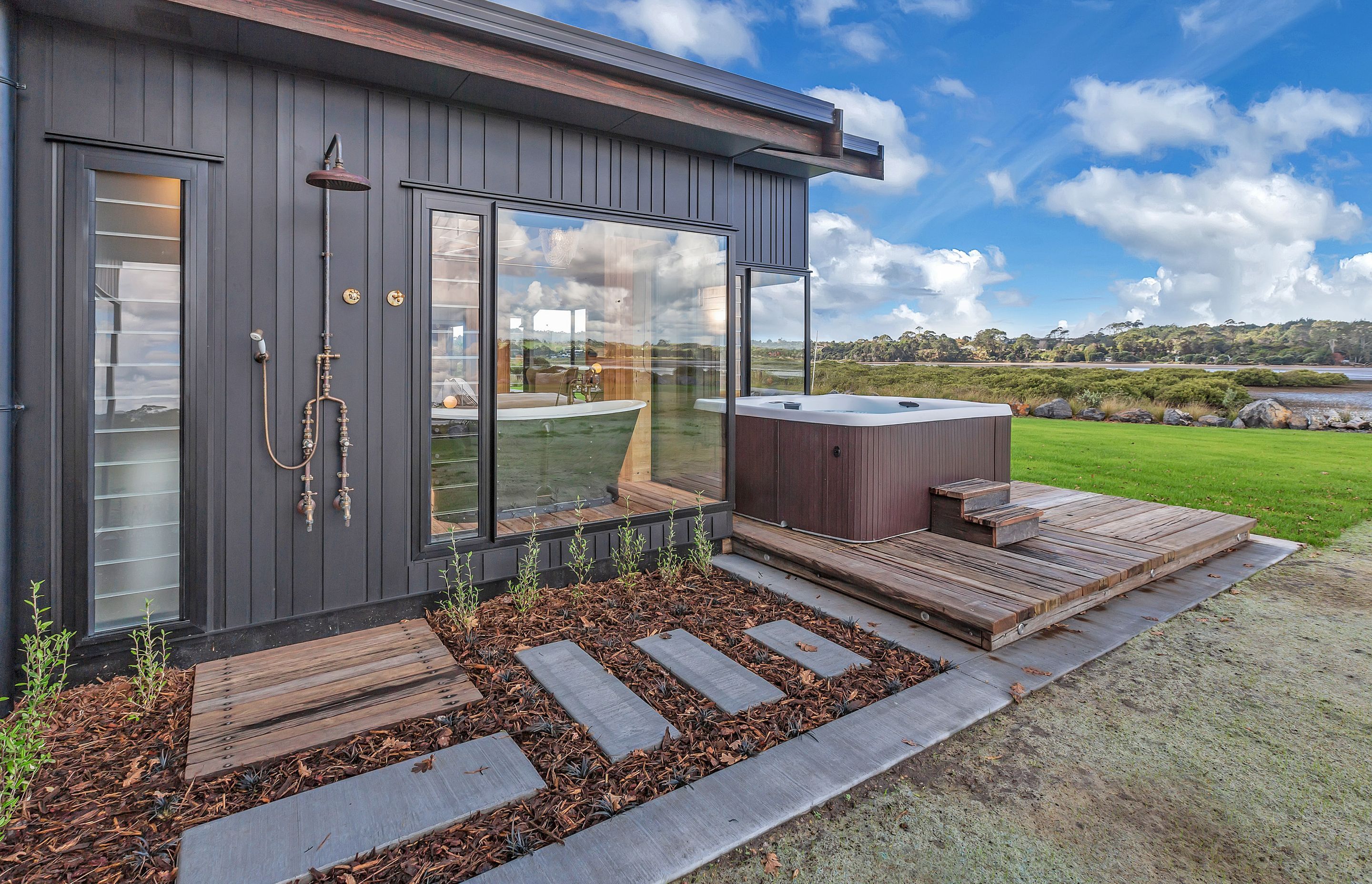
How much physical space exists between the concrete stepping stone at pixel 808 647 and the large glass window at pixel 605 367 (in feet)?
3.83

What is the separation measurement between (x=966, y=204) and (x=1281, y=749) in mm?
18052

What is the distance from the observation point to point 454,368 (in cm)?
313

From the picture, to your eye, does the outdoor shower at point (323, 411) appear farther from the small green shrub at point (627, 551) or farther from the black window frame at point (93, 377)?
the small green shrub at point (627, 551)

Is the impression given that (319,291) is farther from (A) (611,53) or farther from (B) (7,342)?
(A) (611,53)

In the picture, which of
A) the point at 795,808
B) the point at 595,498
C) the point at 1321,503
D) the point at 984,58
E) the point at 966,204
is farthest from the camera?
the point at 966,204

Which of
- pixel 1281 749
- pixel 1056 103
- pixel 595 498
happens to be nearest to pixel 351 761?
pixel 595 498

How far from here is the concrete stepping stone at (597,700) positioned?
208cm

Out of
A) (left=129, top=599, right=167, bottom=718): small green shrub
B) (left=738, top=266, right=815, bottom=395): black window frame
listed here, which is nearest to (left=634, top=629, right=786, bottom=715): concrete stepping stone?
(left=129, top=599, right=167, bottom=718): small green shrub

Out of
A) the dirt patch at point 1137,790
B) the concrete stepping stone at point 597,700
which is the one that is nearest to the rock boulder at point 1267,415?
the dirt patch at point 1137,790

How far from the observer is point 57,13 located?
87.1 inches

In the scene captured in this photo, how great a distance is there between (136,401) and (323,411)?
0.61 metres

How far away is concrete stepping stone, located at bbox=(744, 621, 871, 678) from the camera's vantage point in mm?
2598

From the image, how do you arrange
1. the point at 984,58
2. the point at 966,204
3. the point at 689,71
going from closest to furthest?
the point at 689,71, the point at 984,58, the point at 966,204

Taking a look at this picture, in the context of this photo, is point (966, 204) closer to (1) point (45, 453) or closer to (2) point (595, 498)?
(2) point (595, 498)
